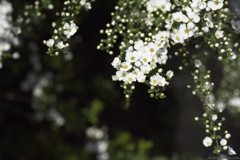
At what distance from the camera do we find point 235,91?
2.95 m

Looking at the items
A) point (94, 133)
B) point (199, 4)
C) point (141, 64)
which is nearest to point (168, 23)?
point (199, 4)

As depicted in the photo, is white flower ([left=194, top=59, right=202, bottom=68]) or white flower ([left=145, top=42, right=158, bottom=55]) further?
white flower ([left=194, top=59, right=202, bottom=68])

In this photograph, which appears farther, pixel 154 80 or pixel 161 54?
pixel 161 54

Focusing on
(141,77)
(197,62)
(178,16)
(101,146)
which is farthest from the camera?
(101,146)

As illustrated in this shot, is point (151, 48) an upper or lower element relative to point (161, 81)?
upper

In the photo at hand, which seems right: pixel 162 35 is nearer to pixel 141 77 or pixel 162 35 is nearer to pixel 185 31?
pixel 185 31

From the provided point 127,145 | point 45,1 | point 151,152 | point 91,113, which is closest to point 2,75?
point 91,113

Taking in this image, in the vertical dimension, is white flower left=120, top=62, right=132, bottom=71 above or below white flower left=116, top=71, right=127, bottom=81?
above

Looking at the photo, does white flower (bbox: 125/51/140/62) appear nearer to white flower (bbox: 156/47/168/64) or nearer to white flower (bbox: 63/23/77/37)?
white flower (bbox: 156/47/168/64)

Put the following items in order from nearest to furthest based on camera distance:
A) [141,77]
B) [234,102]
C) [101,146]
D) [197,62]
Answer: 1. [141,77]
2. [197,62]
3. [234,102]
4. [101,146]

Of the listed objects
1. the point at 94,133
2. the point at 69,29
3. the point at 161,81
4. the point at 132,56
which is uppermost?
the point at 94,133

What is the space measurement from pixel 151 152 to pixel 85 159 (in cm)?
120

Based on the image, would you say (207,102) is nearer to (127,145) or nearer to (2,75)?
(127,145)

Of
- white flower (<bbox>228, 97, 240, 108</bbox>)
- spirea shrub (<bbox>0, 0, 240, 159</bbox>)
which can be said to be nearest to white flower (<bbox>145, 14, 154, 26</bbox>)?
spirea shrub (<bbox>0, 0, 240, 159</bbox>)
